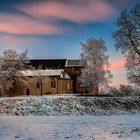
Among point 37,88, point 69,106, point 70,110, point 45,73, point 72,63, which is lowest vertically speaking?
point 70,110

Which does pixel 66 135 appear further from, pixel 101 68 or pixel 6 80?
pixel 101 68

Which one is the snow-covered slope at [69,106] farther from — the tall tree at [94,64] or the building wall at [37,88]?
the building wall at [37,88]

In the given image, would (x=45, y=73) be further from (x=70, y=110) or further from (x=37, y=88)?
(x=70, y=110)

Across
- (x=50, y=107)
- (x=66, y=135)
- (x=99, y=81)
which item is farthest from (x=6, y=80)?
(x=66, y=135)

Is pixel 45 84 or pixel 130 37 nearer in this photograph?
pixel 130 37

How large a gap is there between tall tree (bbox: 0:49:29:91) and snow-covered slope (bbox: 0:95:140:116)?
2000 cm

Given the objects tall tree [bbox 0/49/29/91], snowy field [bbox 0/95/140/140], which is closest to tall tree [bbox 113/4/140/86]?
snowy field [bbox 0/95/140/140]

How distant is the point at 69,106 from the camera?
4041cm

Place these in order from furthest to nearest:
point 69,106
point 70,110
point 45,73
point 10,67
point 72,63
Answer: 1. point 72,63
2. point 45,73
3. point 10,67
4. point 69,106
5. point 70,110

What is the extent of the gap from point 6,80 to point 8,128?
4163 centimetres

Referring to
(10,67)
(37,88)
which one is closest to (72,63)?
(37,88)

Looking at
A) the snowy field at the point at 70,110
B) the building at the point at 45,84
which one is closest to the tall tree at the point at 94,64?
the building at the point at 45,84

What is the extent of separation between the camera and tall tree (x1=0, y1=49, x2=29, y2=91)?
62719mm

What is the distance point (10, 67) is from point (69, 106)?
25.8 metres
